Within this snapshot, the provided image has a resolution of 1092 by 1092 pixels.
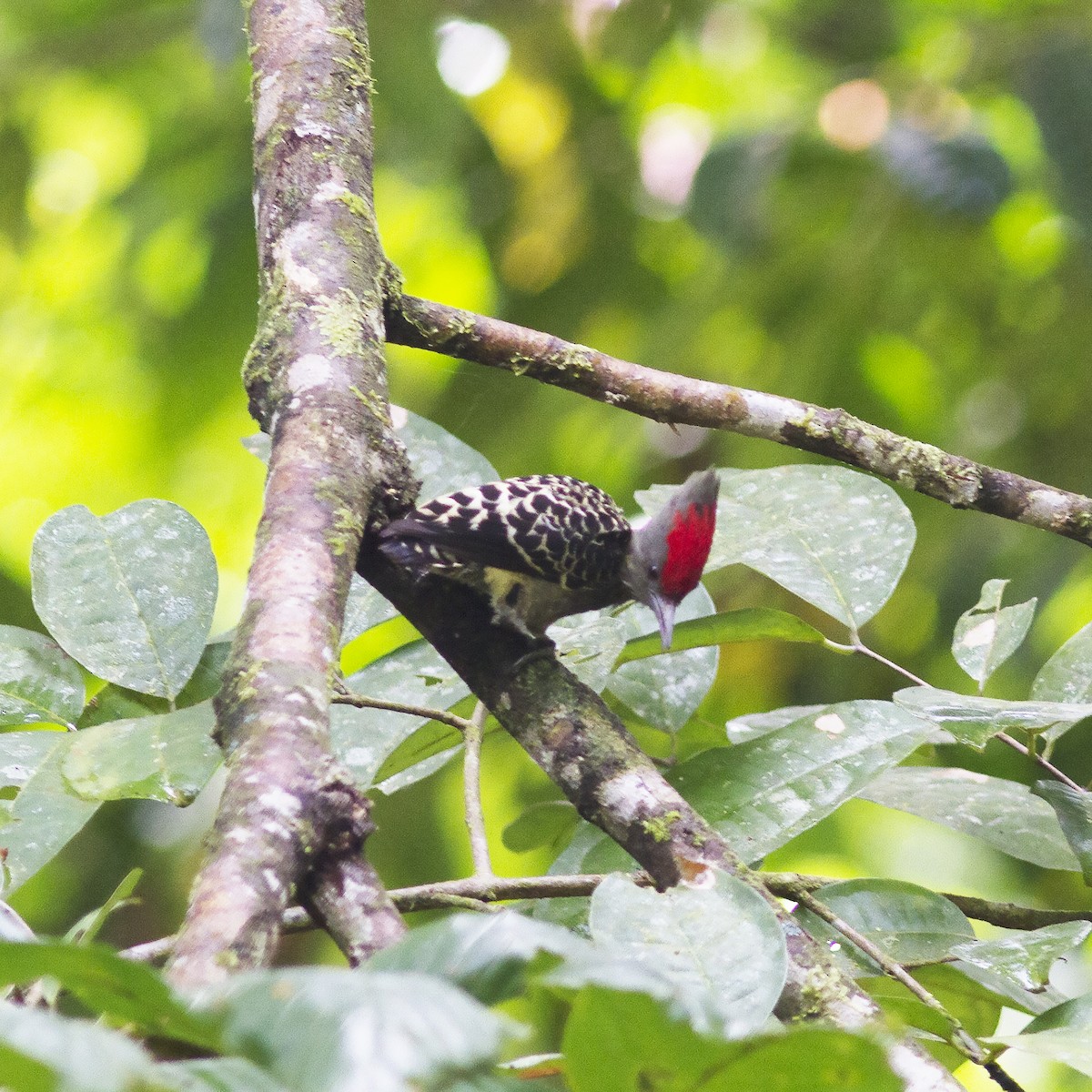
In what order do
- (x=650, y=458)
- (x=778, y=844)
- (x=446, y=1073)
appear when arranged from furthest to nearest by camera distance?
(x=650, y=458) → (x=778, y=844) → (x=446, y=1073)

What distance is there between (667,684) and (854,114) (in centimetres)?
338

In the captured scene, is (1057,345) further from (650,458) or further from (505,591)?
(505,591)

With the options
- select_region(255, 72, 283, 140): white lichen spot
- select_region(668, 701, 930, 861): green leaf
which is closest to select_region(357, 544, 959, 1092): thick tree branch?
select_region(668, 701, 930, 861): green leaf

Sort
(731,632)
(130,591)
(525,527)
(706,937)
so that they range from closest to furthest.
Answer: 1. (706,937)
2. (130,591)
3. (731,632)
4. (525,527)

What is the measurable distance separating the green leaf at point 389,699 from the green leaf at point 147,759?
0.30 metres

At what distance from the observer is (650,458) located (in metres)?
4.93

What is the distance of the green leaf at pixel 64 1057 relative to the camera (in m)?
0.54

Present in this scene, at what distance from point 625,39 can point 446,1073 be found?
15.0 ft

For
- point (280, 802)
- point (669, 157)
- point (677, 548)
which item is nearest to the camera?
point (280, 802)

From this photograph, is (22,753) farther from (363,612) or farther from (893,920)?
(893,920)

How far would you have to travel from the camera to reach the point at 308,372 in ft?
5.74

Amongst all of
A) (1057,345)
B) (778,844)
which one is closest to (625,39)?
(1057,345)

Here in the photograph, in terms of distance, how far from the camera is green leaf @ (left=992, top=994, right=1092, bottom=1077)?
1.06m

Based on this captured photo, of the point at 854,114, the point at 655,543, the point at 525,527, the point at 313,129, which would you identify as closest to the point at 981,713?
the point at 525,527
